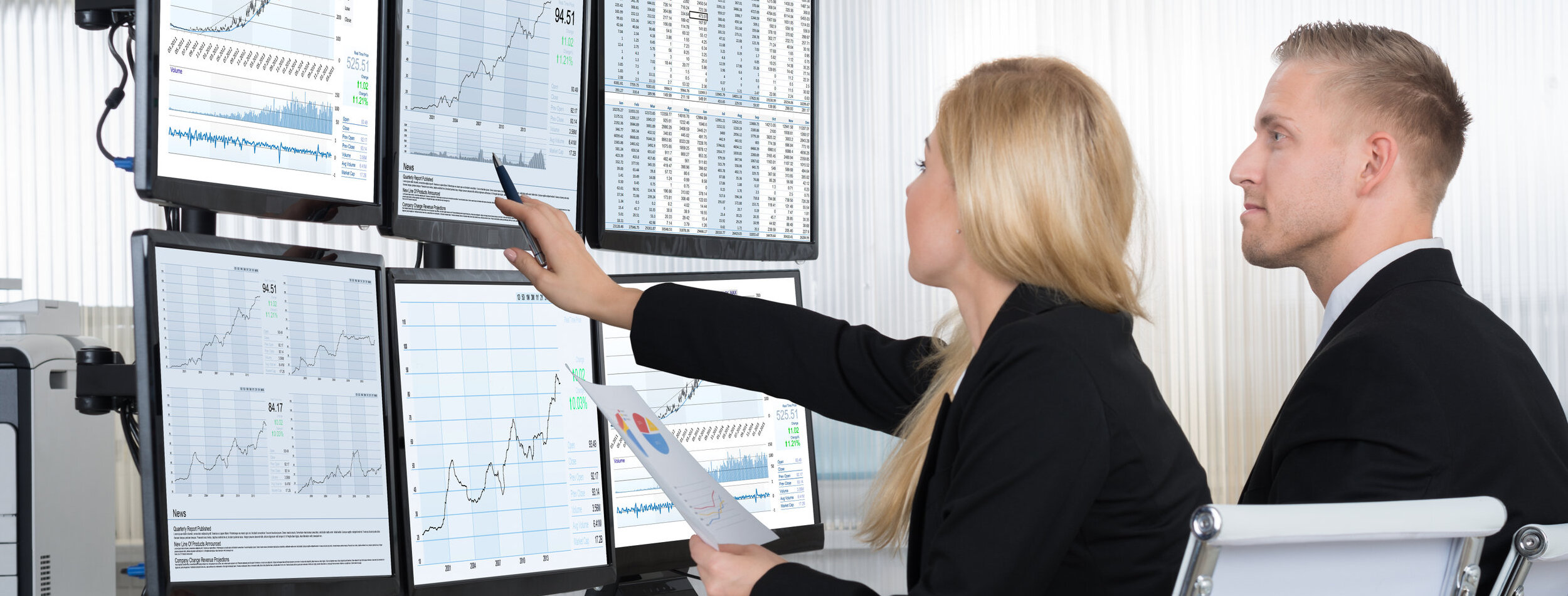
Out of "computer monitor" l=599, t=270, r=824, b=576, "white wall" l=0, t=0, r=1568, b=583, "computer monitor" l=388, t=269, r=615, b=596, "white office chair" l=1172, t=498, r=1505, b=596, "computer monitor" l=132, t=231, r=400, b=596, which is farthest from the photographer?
"white wall" l=0, t=0, r=1568, b=583

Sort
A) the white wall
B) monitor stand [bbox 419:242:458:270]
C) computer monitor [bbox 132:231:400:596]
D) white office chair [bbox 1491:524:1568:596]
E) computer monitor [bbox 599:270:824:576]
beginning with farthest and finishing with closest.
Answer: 1. the white wall
2. computer monitor [bbox 599:270:824:576]
3. monitor stand [bbox 419:242:458:270]
4. computer monitor [bbox 132:231:400:596]
5. white office chair [bbox 1491:524:1568:596]

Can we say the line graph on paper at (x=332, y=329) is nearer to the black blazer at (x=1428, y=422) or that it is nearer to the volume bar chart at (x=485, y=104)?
the volume bar chart at (x=485, y=104)

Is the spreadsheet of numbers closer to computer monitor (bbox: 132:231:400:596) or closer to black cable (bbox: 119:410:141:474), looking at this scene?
computer monitor (bbox: 132:231:400:596)

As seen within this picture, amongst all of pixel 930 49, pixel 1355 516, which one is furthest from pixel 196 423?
pixel 930 49

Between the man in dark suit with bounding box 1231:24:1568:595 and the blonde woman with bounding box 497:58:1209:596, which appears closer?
the blonde woman with bounding box 497:58:1209:596

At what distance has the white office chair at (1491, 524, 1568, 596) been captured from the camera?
87cm

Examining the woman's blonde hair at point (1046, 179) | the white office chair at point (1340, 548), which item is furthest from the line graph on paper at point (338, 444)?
the white office chair at point (1340, 548)

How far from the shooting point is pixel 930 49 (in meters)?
4.14

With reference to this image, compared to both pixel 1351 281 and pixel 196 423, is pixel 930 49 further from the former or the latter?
pixel 196 423

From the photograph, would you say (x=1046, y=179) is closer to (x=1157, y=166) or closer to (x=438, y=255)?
(x=438, y=255)

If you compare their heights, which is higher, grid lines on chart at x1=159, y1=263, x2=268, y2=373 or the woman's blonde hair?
the woman's blonde hair

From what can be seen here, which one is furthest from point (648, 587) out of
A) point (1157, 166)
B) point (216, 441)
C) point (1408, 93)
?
point (1157, 166)

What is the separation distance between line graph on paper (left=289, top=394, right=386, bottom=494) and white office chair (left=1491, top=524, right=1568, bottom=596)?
1.13 metres

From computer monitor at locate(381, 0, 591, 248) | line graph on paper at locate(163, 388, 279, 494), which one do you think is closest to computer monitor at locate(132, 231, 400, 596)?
line graph on paper at locate(163, 388, 279, 494)
